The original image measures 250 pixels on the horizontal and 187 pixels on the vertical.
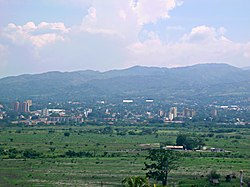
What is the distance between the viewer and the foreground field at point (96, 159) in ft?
131

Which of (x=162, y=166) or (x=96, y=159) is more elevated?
(x=162, y=166)

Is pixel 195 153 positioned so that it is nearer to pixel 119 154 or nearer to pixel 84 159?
pixel 119 154

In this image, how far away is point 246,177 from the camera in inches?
1560

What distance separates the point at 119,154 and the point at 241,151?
1598 centimetres

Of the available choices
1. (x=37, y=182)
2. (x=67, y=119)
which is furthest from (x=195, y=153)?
(x=67, y=119)

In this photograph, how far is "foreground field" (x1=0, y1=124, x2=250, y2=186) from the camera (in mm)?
39906

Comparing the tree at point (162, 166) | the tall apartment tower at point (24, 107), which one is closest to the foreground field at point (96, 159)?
the tree at point (162, 166)

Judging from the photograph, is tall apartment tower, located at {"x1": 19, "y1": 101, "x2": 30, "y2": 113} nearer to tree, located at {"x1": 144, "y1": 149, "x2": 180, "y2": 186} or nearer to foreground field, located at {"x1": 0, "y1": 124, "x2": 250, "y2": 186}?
foreground field, located at {"x1": 0, "y1": 124, "x2": 250, "y2": 186}

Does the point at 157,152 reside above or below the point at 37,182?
above

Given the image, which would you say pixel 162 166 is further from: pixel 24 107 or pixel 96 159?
pixel 24 107

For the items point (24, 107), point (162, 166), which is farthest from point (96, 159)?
point (24, 107)

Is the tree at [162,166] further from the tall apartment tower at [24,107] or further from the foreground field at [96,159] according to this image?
the tall apartment tower at [24,107]

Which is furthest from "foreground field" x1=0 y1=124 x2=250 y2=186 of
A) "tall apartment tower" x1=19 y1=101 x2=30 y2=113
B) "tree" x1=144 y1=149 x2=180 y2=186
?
"tall apartment tower" x1=19 y1=101 x2=30 y2=113

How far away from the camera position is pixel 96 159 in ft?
174
